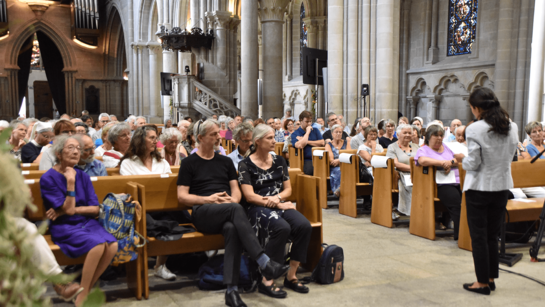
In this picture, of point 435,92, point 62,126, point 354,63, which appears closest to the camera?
point 62,126

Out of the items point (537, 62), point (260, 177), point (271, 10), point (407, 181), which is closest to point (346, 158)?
point (407, 181)

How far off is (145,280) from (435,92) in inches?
552

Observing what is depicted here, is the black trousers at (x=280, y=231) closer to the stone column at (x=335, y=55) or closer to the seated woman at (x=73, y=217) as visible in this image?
the seated woman at (x=73, y=217)

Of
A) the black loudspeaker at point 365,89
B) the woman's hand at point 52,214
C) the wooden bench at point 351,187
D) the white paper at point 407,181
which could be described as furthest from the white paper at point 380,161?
the black loudspeaker at point 365,89

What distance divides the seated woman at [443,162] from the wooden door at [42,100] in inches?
1342

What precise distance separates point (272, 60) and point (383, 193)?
10263 mm

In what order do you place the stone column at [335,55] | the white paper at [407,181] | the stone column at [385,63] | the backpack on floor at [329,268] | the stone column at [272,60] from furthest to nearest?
the stone column at [272,60]
the stone column at [335,55]
the stone column at [385,63]
the white paper at [407,181]
the backpack on floor at [329,268]

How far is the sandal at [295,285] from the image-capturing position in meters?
3.93

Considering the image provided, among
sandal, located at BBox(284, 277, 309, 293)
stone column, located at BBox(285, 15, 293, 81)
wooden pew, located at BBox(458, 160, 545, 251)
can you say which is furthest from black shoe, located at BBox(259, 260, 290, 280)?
stone column, located at BBox(285, 15, 293, 81)

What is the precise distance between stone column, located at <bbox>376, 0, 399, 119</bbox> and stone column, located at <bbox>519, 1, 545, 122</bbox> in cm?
317

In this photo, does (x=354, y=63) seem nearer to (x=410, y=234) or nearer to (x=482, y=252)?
(x=410, y=234)

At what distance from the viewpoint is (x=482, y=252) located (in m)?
3.81

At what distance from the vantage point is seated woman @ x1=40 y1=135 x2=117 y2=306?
11.5 feet

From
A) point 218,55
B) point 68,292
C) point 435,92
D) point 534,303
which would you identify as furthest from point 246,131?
point 218,55
